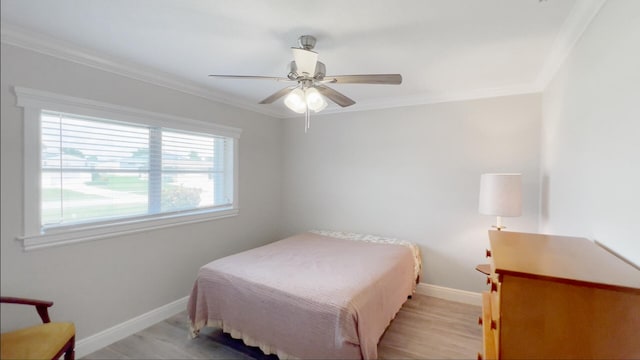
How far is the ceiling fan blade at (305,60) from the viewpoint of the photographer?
168cm

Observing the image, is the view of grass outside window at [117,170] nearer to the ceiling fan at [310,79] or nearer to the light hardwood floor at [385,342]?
the light hardwood floor at [385,342]

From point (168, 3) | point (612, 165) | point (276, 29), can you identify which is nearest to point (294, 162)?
point (276, 29)

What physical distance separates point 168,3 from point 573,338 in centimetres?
227

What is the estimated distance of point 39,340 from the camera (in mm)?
1686

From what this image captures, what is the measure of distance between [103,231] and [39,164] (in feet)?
2.18

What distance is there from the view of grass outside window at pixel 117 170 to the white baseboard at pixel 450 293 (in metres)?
2.69

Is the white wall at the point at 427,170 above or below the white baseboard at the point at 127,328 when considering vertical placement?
above

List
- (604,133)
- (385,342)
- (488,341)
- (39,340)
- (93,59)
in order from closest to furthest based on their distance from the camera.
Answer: (488,341) < (604,133) < (39,340) < (93,59) < (385,342)

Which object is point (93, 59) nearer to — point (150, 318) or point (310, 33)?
point (310, 33)

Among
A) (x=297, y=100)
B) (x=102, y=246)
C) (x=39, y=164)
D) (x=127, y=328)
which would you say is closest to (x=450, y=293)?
(x=297, y=100)

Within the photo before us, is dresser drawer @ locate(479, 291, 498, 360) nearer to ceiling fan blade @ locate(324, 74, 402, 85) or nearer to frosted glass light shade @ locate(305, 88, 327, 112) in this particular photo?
ceiling fan blade @ locate(324, 74, 402, 85)

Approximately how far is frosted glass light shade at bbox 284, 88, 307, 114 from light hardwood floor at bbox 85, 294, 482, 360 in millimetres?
1944

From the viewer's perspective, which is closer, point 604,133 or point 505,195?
point 604,133

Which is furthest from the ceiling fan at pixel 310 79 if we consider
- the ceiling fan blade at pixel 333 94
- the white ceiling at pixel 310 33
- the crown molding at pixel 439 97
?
the crown molding at pixel 439 97
